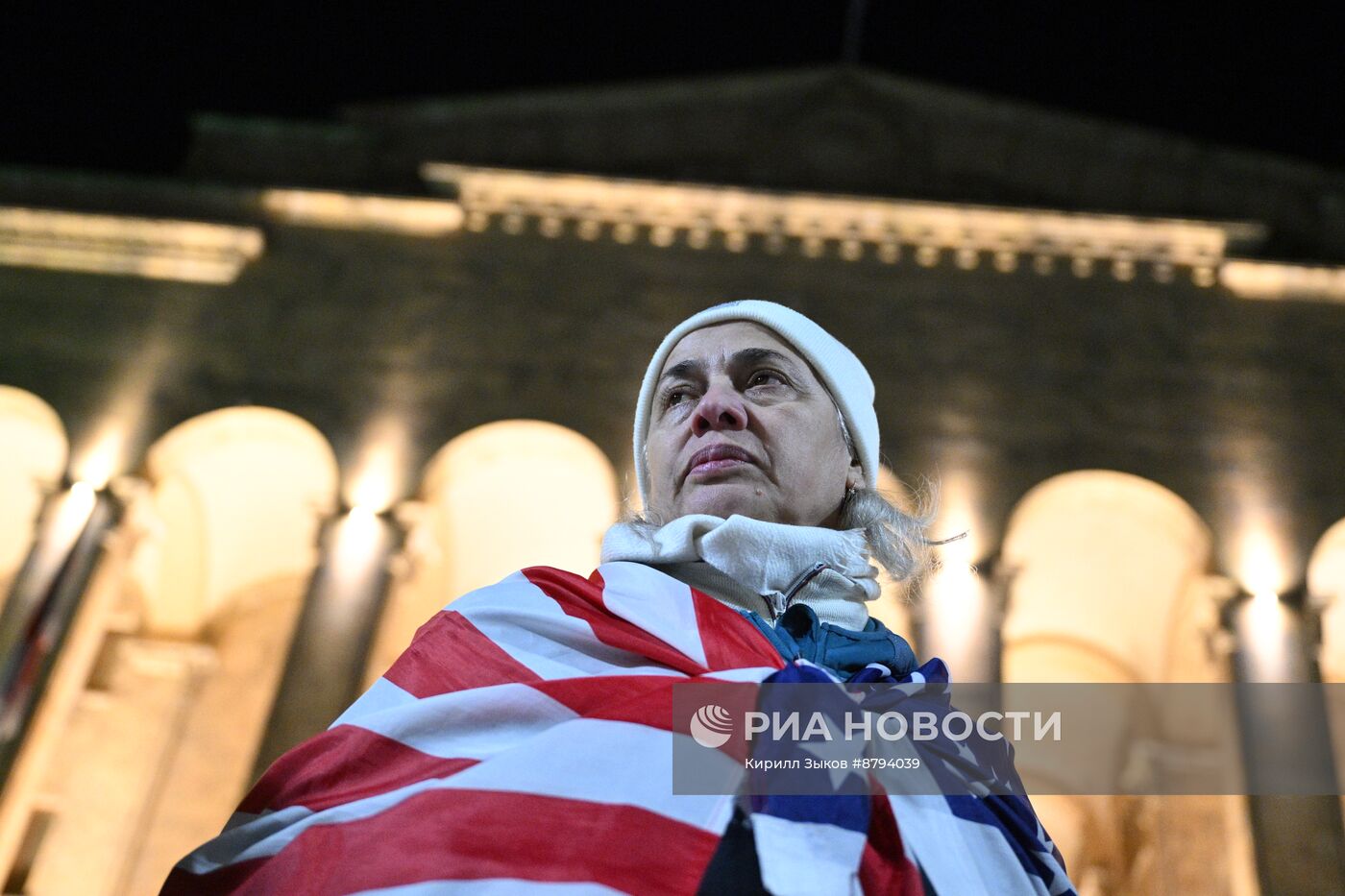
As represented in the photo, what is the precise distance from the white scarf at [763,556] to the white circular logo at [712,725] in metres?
0.40

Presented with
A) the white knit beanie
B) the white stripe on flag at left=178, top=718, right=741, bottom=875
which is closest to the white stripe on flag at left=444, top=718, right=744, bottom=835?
the white stripe on flag at left=178, top=718, right=741, bottom=875

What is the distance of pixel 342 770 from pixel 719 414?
1.07 meters

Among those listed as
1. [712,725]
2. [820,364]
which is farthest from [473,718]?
[820,364]

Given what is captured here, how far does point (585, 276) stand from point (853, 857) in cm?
991

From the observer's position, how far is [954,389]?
1046cm

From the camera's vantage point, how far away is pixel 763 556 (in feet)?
7.32

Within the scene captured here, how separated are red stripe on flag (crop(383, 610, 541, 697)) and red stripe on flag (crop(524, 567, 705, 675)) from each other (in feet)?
0.44

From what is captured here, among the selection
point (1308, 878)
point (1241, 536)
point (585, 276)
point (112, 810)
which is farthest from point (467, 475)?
point (1308, 878)

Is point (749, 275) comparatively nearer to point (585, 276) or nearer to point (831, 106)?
point (585, 276)

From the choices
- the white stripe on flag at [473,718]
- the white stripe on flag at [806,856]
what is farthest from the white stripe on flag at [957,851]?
the white stripe on flag at [473,718]

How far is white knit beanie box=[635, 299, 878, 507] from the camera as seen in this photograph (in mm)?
2887

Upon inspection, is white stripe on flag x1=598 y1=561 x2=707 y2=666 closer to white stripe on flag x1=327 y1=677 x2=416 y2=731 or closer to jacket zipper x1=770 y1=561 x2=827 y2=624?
jacket zipper x1=770 y1=561 x2=827 y2=624

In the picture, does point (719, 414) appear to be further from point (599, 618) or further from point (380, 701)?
point (380, 701)

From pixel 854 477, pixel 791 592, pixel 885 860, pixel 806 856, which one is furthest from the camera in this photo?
pixel 854 477
